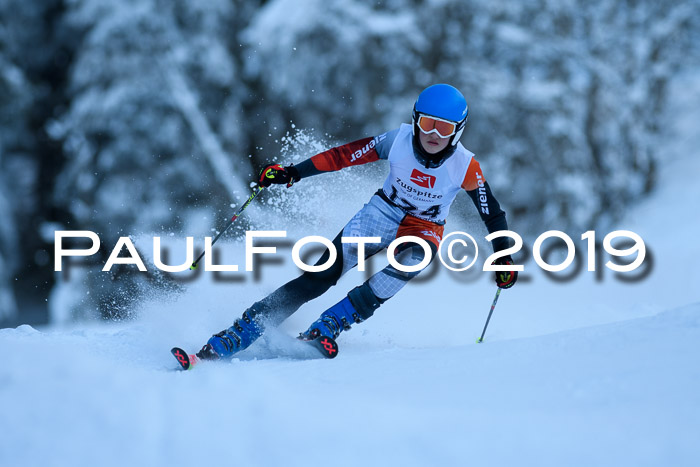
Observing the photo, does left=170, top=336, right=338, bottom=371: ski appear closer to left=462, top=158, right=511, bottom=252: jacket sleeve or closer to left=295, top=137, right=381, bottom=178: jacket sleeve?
left=295, top=137, right=381, bottom=178: jacket sleeve

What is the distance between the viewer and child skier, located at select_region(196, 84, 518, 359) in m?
3.69

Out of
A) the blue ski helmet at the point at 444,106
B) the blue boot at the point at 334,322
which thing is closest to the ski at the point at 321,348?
the blue boot at the point at 334,322

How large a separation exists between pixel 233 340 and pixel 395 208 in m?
1.23

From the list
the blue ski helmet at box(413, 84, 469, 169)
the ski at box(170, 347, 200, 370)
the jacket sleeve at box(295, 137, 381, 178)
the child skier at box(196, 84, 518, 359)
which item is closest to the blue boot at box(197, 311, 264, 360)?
the child skier at box(196, 84, 518, 359)

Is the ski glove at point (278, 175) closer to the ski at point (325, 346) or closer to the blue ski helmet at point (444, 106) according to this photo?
the blue ski helmet at point (444, 106)

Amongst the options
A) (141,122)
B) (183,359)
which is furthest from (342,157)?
(141,122)

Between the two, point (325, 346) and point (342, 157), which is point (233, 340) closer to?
point (325, 346)

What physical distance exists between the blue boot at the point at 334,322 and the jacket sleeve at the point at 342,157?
785mm

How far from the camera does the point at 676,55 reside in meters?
14.0

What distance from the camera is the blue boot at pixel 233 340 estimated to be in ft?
11.9

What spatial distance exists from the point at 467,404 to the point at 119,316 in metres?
3.25

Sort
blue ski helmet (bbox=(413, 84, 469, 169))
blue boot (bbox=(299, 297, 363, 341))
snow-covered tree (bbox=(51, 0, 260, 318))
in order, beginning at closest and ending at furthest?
blue ski helmet (bbox=(413, 84, 469, 169)) → blue boot (bbox=(299, 297, 363, 341)) → snow-covered tree (bbox=(51, 0, 260, 318))

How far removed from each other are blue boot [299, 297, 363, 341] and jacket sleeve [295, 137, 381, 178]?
785 millimetres

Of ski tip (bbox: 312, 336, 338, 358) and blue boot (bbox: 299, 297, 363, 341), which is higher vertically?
blue boot (bbox: 299, 297, 363, 341)
